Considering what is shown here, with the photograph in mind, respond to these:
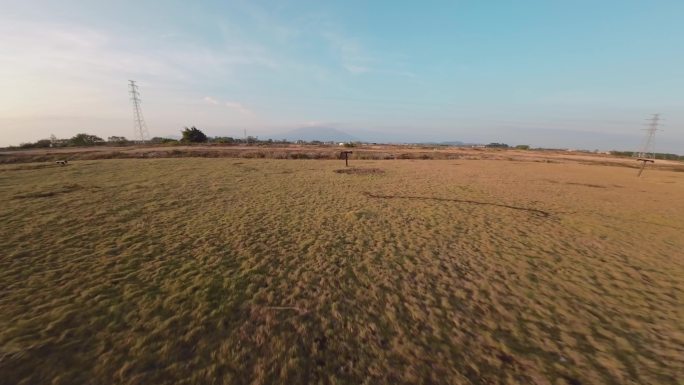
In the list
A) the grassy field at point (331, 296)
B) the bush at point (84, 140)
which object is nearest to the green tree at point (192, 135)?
the bush at point (84, 140)

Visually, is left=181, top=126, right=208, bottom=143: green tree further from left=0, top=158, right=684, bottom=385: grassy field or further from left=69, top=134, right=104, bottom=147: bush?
left=0, top=158, right=684, bottom=385: grassy field

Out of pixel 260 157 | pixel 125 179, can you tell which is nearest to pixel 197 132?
pixel 260 157

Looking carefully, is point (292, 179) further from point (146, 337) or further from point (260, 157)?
point (260, 157)

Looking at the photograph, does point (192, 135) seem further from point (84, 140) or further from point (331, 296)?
point (331, 296)

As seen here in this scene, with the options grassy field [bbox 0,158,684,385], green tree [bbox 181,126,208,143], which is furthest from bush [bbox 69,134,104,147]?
grassy field [bbox 0,158,684,385]

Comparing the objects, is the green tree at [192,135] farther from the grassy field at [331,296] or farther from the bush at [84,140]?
the grassy field at [331,296]

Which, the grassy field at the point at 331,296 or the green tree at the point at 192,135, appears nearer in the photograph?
the grassy field at the point at 331,296

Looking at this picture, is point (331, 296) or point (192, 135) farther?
point (192, 135)

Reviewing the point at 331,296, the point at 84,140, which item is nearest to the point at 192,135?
the point at 84,140
